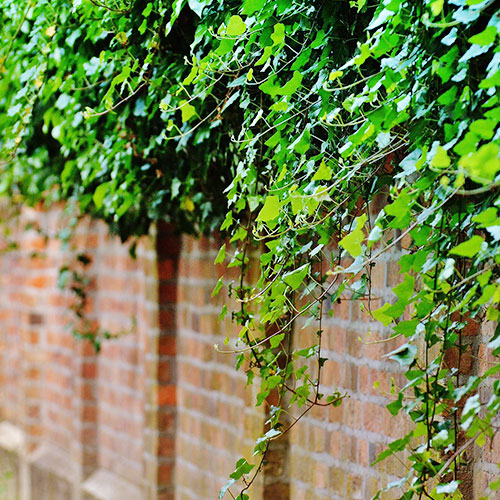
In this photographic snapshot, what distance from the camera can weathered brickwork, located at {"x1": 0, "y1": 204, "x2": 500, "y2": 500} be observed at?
8.05 feet

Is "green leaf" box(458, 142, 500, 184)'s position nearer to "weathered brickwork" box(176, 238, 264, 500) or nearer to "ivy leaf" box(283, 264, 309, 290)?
"ivy leaf" box(283, 264, 309, 290)

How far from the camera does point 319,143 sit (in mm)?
2055

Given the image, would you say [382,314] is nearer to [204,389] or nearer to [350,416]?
[350,416]

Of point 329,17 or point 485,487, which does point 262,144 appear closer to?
point 329,17

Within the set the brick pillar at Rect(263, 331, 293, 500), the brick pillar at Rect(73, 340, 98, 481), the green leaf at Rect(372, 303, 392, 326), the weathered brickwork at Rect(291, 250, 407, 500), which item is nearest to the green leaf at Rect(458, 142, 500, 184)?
the green leaf at Rect(372, 303, 392, 326)

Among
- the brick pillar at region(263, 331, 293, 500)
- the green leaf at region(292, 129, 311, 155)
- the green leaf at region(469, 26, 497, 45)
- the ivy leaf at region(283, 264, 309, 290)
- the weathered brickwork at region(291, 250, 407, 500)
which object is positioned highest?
the green leaf at region(469, 26, 497, 45)

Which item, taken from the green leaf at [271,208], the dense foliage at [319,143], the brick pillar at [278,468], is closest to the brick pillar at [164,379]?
the dense foliage at [319,143]

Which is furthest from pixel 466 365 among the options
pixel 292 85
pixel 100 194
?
pixel 100 194

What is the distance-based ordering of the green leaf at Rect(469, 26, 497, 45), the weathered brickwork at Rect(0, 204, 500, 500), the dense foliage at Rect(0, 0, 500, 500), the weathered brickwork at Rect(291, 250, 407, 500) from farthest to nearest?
the weathered brickwork at Rect(0, 204, 500, 500) → the weathered brickwork at Rect(291, 250, 407, 500) → the dense foliage at Rect(0, 0, 500, 500) → the green leaf at Rect(469, 26, 497, 45)

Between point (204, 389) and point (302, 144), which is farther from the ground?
point (302, 144)

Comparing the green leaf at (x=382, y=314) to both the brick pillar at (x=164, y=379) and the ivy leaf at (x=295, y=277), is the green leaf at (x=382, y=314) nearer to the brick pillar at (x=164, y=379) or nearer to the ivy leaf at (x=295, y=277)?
the ivy leaf at (x=295, y=277)

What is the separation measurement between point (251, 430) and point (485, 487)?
3.81 feet

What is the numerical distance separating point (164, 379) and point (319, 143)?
6.88ft

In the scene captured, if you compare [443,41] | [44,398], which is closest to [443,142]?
[443,41]
